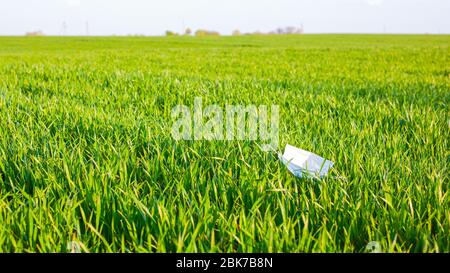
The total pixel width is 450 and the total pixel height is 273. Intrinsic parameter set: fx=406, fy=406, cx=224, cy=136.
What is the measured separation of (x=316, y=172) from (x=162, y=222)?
2.54 ft

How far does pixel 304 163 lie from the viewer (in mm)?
1931

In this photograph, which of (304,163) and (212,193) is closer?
(212,193)

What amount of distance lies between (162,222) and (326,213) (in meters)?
0.58

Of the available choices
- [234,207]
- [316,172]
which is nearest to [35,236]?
[234,207]

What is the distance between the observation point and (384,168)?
195cm

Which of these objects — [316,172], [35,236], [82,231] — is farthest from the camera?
[316,172]

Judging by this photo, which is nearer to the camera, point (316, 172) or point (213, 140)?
point (316, 172)

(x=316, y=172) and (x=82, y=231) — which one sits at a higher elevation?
(x=316, y=172)

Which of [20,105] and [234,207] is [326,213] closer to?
[234,207]

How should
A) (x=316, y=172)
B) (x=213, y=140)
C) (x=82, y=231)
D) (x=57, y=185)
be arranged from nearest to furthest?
(x=82, y=231) → (x=57, y=185) → (x=316, y=172) → (x=213, y=140)

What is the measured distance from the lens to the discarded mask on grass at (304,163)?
5.90 feet

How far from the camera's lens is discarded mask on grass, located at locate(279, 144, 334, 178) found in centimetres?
180

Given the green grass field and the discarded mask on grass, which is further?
the discarded mask on grass

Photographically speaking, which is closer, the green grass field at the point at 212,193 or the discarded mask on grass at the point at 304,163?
the green grass field at the point at 212,193
